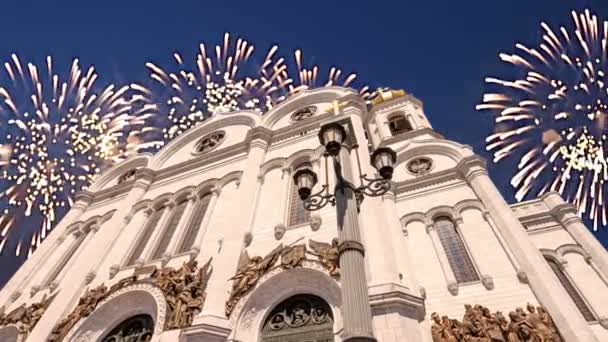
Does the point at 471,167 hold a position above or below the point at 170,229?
above

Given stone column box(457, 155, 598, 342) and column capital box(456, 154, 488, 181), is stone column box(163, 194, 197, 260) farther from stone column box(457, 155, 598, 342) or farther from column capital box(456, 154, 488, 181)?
column capital box(456, 154, 488, 181)

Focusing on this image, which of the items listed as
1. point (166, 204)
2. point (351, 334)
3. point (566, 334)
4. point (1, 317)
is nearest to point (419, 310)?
point (566, 334)

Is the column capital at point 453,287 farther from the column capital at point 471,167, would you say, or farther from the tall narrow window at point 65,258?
the tall narrow window at point 65,258

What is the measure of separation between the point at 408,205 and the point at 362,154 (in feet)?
11.4

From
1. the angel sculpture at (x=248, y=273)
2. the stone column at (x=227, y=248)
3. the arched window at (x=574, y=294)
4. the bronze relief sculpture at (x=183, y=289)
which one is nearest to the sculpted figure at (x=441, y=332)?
the angel sculpture at (x=248, y=273)

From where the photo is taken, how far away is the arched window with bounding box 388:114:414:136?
22.7m

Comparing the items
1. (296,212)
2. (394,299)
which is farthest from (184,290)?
(394,299)

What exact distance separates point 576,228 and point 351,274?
45.4ft

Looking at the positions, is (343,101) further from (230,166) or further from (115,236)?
(115,236)

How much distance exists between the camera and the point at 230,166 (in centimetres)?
1659

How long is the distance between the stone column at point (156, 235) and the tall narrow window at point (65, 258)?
5.25 m

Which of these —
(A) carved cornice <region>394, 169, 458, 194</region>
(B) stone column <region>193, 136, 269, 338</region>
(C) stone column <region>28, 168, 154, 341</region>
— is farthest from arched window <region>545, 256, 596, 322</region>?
(C) stone column <region>28, 168, 154, 341</region>

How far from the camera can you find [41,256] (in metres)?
16.7

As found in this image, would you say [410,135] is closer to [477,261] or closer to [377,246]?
[477,261]
